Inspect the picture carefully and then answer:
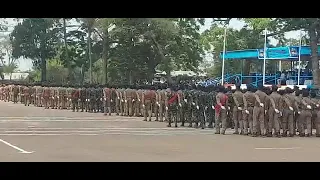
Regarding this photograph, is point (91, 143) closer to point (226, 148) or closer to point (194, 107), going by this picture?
point (226, 148)

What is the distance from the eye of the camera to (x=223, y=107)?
17484 mm

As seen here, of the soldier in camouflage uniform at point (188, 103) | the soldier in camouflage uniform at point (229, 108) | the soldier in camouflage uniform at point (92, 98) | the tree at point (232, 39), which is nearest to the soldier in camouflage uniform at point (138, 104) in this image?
the soldier in camouflage uniform at point (92, 98)

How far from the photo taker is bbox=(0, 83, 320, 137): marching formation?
55.2 ft

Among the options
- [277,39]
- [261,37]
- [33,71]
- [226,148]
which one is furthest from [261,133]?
[33,71]

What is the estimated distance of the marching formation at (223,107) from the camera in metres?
16.8

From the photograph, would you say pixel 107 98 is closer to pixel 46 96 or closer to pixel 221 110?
pixel 46 96

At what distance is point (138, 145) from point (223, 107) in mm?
3600

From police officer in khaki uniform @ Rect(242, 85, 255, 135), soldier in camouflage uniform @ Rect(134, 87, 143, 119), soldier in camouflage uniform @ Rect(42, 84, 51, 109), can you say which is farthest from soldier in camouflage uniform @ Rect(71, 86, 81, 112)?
police officer in khaki uniform @ Rect(242, 85, 255, 135)

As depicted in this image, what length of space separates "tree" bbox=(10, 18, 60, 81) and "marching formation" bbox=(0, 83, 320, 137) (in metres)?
25.2

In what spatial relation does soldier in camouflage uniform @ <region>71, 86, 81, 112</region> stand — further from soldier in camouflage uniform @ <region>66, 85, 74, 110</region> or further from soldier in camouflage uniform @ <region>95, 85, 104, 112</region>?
soldier in camouflage uniform @ <region>95, 85, 104, 112</region>

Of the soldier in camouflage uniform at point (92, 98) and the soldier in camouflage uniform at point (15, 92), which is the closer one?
the soldier in camouflage uniform at point (92, 98)

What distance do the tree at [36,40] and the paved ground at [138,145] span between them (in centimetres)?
3258

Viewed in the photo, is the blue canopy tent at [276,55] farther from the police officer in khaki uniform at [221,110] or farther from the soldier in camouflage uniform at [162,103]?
the police officer in khaki uniform at [221,110]

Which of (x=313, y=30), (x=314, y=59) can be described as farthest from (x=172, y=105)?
(x=313, y=30)
